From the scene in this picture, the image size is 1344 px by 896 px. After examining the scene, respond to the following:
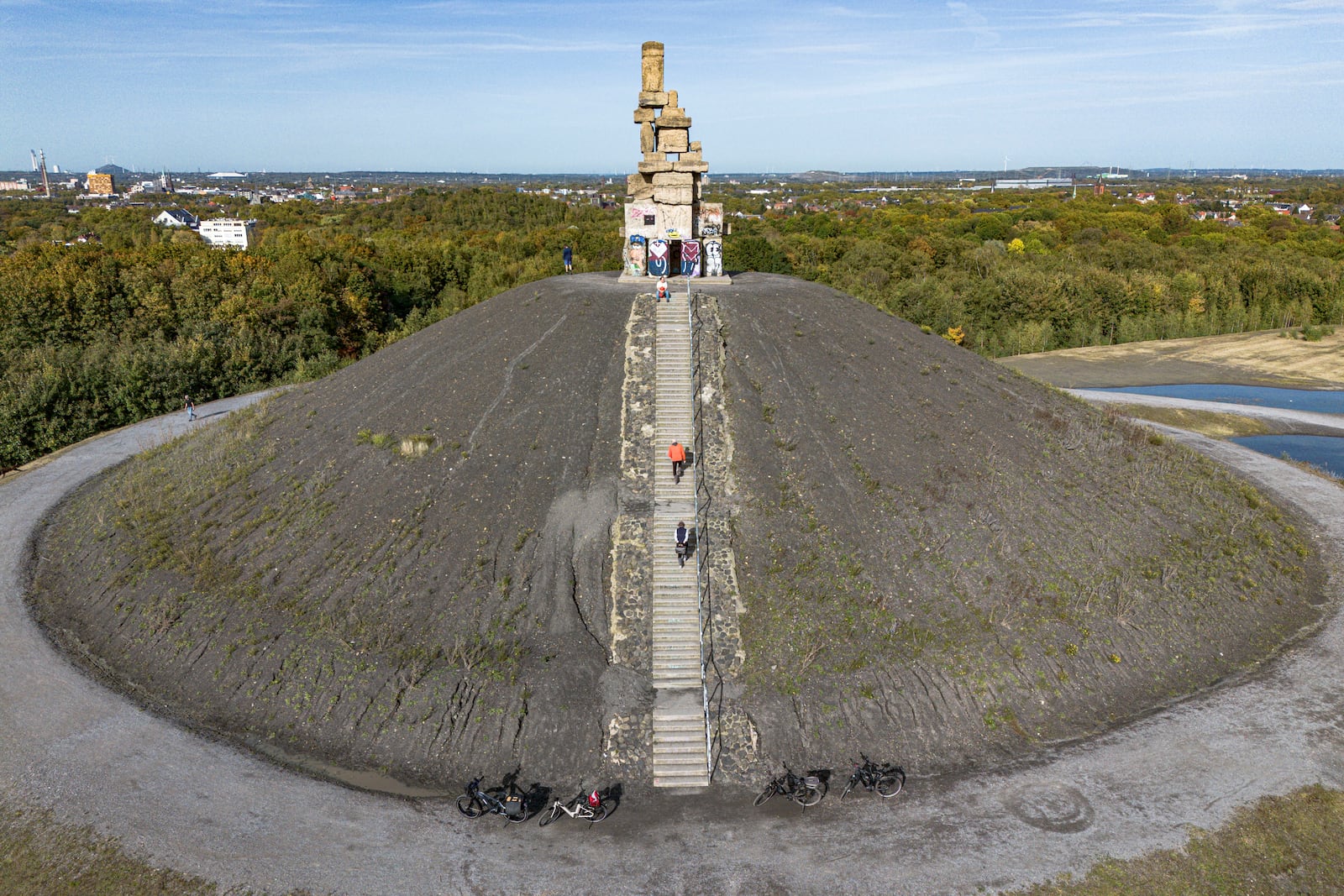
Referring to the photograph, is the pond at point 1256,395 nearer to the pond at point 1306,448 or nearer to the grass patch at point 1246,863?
the pond at point 1306,448

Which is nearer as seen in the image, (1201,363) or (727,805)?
(727,805)

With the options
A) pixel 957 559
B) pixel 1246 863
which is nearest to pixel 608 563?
pixel 957 559

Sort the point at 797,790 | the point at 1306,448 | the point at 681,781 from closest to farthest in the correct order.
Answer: the point at 797,790, the point at 681,781, the point at 1306,448

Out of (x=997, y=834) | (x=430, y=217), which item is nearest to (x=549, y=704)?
(x=997, y=834)

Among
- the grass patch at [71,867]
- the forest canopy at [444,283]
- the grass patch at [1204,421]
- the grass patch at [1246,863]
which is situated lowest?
the grass patch at [71,867]

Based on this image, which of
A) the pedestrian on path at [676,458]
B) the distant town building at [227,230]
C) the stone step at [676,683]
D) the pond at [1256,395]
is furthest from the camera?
the distant town building at [227,230]

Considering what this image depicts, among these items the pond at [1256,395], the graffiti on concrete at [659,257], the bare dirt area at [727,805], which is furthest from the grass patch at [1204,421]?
the graffiti on concrete at [659,257]

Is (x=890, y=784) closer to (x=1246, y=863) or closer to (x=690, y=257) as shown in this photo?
(x=1246, y=863)
